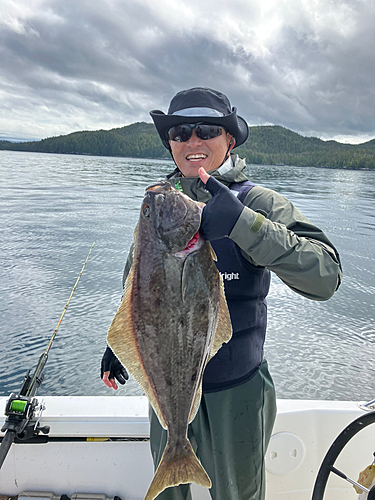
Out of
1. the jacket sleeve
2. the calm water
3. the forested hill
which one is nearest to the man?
the jacket sleeve

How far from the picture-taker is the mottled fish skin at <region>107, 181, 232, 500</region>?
5.03 feet

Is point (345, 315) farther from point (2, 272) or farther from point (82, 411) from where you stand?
point (2, 272)

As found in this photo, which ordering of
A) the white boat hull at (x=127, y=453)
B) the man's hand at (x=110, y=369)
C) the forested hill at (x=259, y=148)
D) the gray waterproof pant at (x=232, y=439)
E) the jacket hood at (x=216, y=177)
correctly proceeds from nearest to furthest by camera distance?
1. the gray waterproof pant at (x=232, y=439)
2. the jacket hood at (x=216, y=177)
3. the man's hand at (x=110, y=369)
4. the white boat hull at (x=127, y=453)
5. the forested hill at (x=259, y=148)

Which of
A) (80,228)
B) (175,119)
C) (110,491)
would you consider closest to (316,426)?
(110,491)

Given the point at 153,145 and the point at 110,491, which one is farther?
the point at 153,145

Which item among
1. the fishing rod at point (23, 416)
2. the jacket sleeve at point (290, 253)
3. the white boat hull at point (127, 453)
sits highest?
the jacket sleeve at point (290, 253)

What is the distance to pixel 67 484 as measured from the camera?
287 cm

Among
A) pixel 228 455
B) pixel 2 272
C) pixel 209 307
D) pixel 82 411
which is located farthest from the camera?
pixel 2 272

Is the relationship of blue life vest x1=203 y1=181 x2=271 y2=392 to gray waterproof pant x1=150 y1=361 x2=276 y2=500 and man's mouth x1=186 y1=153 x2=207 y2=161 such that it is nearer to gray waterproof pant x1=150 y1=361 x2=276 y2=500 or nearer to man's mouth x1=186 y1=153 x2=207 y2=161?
gray waterproof pant x1=150 y1=361 x2=276 y2=500

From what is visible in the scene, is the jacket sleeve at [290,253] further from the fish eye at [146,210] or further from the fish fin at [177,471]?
the fish fin at [177,471]

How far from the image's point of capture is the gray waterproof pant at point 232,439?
2.05 metres

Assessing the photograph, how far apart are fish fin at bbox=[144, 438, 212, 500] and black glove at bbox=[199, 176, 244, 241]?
3.43 feet

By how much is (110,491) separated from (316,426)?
1.84m

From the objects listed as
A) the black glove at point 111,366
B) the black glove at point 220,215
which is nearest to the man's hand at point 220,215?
the black glove at point 220,215
